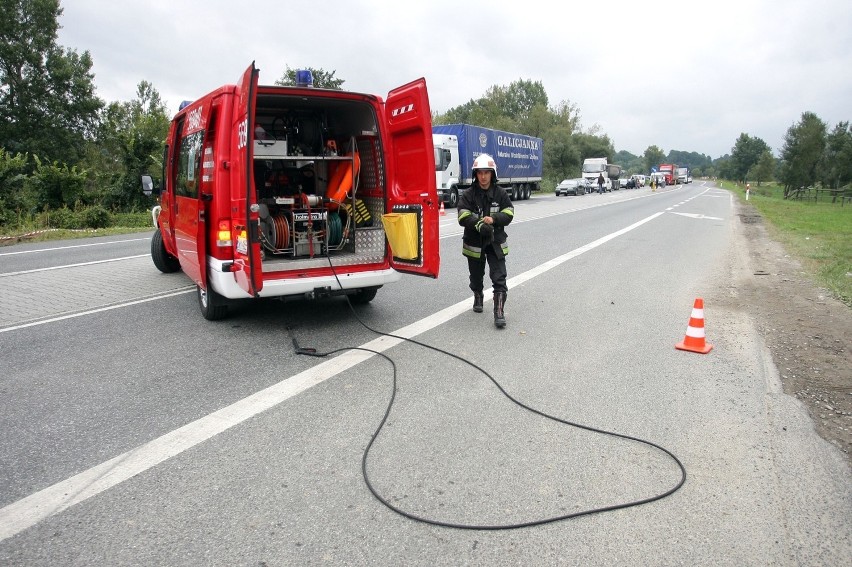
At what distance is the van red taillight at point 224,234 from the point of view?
16.7ft

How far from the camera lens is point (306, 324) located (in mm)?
6012

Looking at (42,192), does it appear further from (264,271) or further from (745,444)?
(745,444)

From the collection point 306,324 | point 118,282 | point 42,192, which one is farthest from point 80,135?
point 306,324

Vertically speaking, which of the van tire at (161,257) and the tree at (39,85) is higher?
the tree at (39,85)

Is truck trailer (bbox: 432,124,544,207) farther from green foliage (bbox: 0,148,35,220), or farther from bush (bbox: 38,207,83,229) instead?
green foliage (bbox: 0,148,35,220)

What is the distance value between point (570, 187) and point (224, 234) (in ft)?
144

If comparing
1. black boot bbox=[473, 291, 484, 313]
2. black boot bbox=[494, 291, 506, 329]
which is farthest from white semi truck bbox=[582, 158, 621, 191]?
black boot bbox=[494, 291, 506, 329]

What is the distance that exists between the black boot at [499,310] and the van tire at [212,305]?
273cm

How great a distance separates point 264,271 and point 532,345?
2603mm

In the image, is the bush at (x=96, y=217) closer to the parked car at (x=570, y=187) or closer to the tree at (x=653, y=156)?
the parked car at (x=570, y=187)

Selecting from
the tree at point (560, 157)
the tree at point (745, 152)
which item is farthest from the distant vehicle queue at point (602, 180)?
the tree at point (745, 152)

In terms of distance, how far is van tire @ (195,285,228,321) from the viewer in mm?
5773

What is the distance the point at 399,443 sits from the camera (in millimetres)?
3436

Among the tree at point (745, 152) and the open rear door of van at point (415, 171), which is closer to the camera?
the open rear door of van at point (415, 171)
